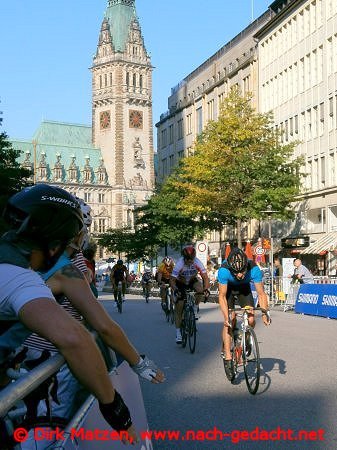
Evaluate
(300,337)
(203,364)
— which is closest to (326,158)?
(300,337)

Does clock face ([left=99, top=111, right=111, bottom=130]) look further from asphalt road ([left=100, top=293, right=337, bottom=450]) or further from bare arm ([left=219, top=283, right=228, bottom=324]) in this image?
bare arm ([left=219, top=283, right=228, bottom=324])

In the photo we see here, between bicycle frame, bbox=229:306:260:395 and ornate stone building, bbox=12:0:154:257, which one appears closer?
bicycle frame, bbox=229:306:260:395

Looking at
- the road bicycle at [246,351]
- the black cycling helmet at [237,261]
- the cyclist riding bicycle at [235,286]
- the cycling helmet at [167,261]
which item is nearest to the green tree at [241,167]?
the cycling helmet at [167,261]

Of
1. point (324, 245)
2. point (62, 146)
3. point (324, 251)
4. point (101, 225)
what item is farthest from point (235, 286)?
point (62, 146)

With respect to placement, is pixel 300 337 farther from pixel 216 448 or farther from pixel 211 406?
pixel 216 448

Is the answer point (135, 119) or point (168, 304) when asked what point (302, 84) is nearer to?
point (168, 304)

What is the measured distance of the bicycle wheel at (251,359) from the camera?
10.0 meters

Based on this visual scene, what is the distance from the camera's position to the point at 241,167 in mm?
46656

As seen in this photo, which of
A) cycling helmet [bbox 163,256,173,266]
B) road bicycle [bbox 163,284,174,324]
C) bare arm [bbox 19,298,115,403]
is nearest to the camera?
bare arm [bbox 19,298,115,403]

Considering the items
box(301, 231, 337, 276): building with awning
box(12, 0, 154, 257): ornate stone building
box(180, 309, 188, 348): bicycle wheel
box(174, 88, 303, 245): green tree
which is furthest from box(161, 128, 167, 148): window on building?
box(180, 309, 188, 348): bicycle wheel

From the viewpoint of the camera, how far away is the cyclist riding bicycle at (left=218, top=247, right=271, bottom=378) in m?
10.5

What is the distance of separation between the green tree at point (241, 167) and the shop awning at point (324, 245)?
4500 mm

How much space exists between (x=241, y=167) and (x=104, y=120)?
132313mm

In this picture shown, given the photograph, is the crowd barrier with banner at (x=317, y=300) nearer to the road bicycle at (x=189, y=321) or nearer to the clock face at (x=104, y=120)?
the road bicycle at (x=189, y=321)
